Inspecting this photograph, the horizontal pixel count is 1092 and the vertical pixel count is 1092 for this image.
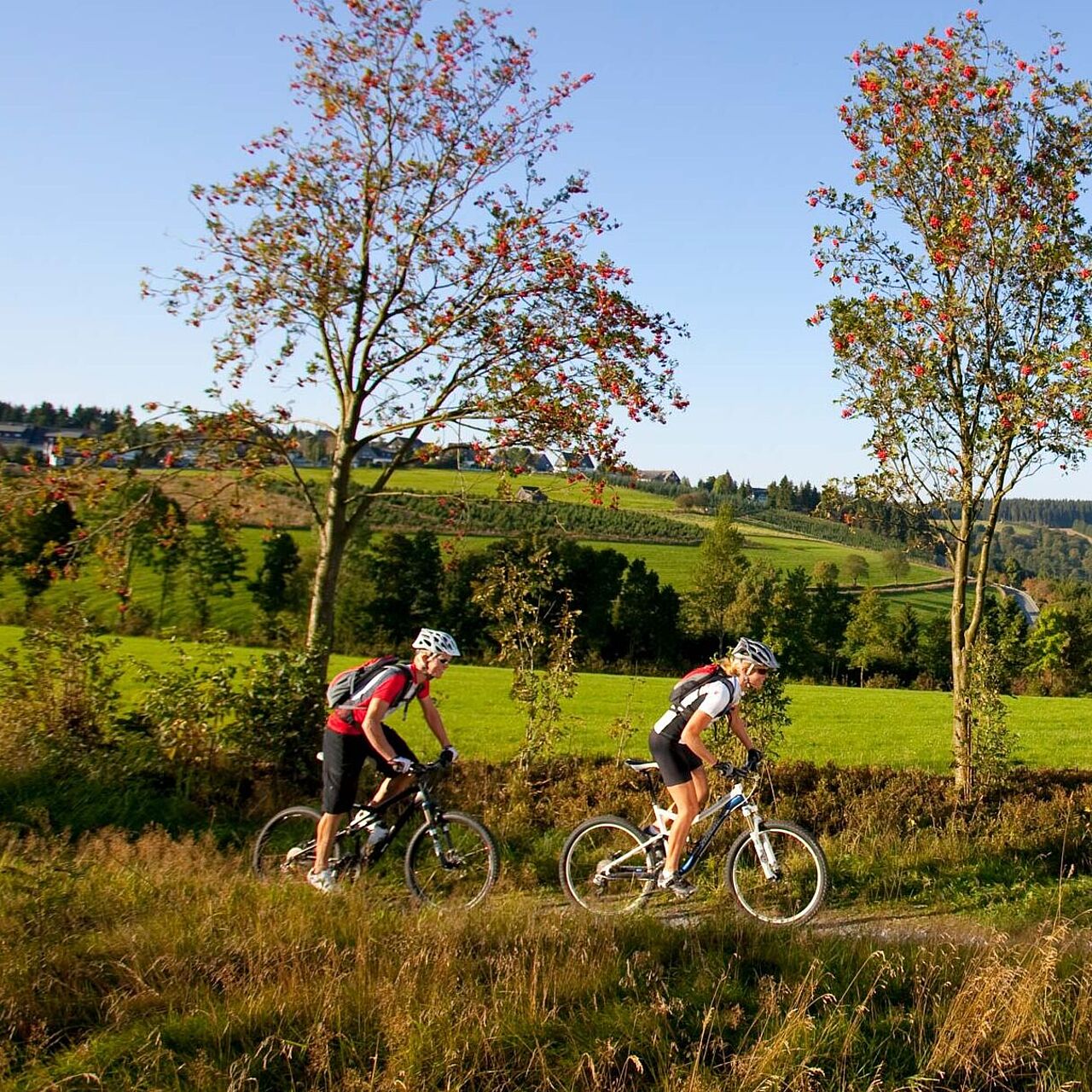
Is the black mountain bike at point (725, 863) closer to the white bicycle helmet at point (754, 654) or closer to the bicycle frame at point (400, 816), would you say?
the white bicycle helmet at point (754, 654)

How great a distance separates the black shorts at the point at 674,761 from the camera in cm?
696

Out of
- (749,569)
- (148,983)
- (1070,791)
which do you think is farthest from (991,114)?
(749,569)

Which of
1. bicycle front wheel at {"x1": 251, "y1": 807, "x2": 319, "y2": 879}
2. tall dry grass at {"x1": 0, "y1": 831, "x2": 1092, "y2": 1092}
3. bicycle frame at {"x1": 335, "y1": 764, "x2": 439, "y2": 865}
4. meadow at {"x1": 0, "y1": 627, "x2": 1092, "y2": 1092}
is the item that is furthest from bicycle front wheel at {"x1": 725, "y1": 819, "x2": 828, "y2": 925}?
bicycle front wheel at {"x1": 251, "y1": 807, "x2": 319, "y2": 879}

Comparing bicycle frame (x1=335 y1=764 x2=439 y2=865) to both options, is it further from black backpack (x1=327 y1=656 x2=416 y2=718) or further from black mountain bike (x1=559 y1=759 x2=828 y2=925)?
black mountain bike (x1=559 y1=759 x2=828 y2=925)

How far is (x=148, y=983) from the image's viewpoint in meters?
4.63

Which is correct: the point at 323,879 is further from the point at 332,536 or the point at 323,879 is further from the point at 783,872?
→ the point at 332,536

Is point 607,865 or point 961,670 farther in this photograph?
point 961,670

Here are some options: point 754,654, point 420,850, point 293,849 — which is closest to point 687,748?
point 754,654

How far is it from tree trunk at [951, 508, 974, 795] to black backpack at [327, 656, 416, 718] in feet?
21.6

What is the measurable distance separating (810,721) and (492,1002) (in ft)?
78.8

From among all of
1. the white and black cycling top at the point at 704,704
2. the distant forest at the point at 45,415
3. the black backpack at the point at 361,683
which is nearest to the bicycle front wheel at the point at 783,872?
the white and black cycling top at the point at 704,704

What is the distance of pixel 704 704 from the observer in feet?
22.3

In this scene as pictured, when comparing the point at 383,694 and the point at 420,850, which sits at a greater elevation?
the point at 383,694

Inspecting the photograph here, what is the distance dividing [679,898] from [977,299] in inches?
288
